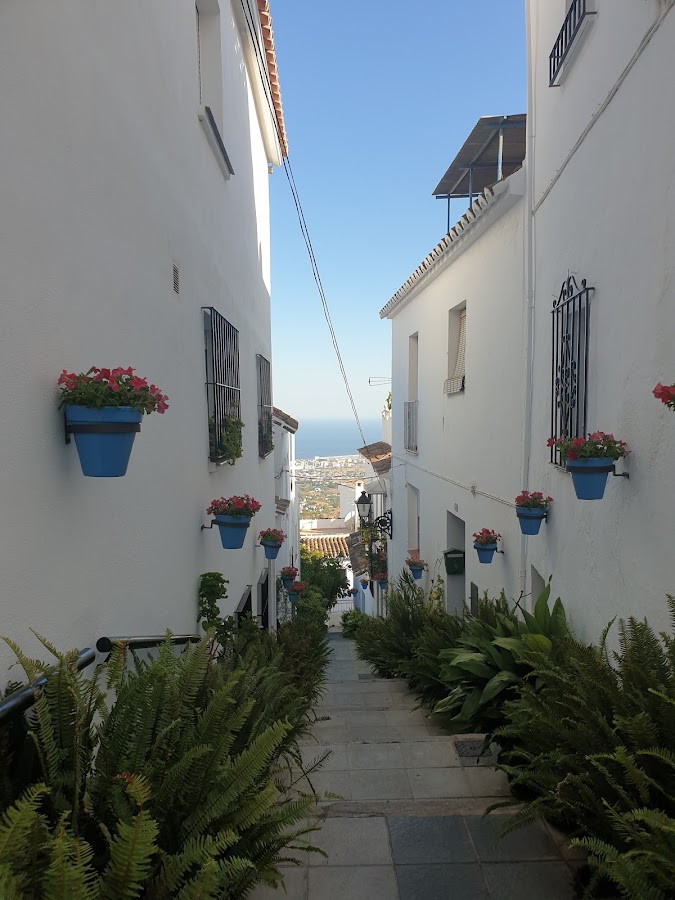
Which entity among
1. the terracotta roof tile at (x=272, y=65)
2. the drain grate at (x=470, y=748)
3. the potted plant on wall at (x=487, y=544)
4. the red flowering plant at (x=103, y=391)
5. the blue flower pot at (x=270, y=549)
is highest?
the terracotta roof tile at (x=272, y=65)

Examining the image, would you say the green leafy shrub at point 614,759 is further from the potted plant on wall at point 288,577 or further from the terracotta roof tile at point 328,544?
the terracotta roof tile at point 328,544

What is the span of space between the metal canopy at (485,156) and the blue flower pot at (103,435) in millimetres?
6849

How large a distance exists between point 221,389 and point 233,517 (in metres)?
1.37

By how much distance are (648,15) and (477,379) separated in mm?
4680

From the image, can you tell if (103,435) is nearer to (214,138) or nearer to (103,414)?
(103,414)

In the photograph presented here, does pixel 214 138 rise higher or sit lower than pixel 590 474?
higher

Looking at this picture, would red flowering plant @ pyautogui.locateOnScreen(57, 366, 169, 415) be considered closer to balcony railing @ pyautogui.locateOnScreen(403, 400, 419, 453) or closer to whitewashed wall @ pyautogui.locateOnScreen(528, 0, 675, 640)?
whitewashed wall @ pyautogui.locateOnScreen(528, 0, 675, 640)

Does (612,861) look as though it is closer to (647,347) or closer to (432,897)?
(432,897)

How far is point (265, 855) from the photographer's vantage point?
77.2 inches

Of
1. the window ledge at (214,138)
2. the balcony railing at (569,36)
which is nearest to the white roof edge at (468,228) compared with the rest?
the balcony railing at (569,36)

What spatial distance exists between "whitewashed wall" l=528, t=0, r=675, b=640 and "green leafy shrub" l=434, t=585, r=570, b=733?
288 millimetres

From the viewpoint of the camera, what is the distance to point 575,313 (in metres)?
4.52

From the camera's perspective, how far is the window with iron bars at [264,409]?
28.3ft

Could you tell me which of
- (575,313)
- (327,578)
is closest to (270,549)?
(575,313)
